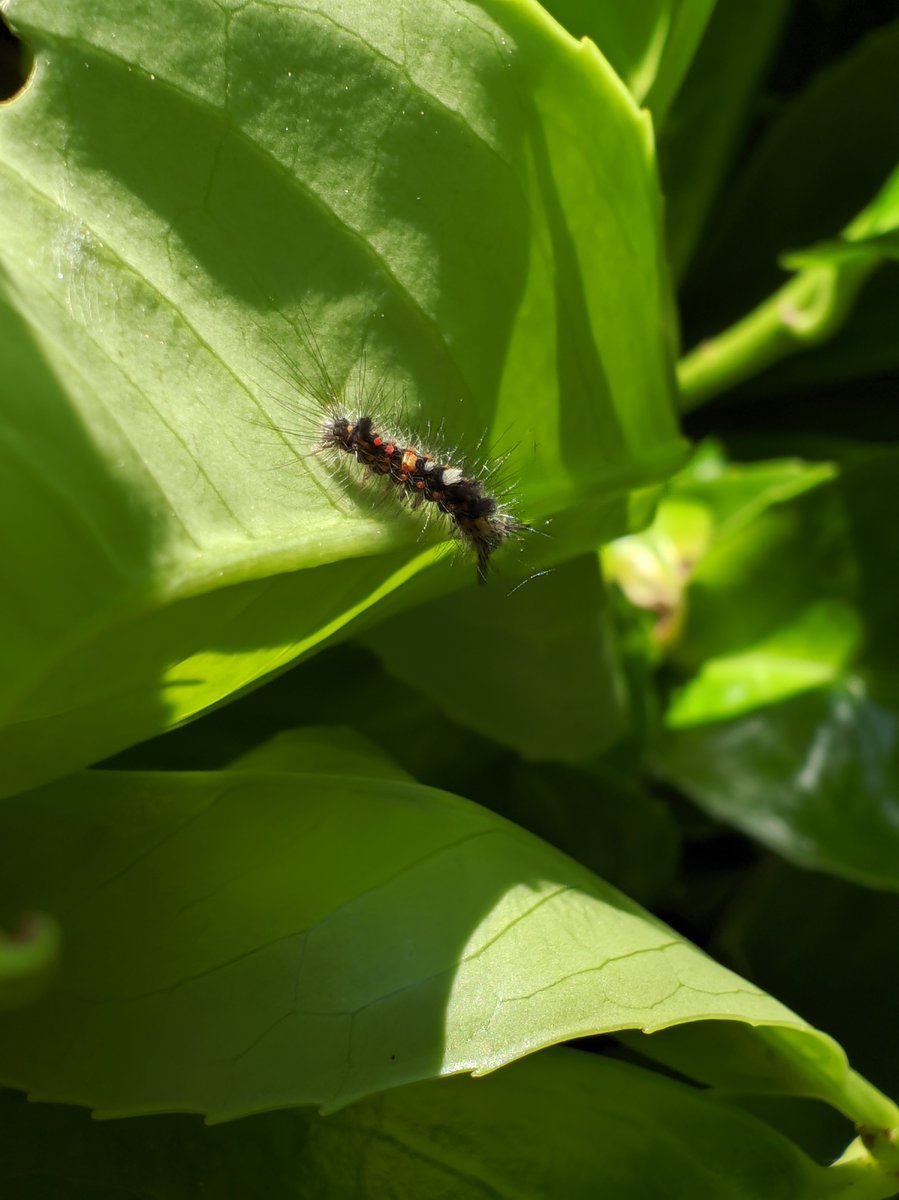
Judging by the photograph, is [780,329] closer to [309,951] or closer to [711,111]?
[711,111]

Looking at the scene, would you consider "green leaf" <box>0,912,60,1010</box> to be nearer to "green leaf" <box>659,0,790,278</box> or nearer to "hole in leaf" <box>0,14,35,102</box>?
"hole in leaf" <box>0,14,35,102</box>

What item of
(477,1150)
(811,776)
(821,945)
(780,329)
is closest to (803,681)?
(811,776)

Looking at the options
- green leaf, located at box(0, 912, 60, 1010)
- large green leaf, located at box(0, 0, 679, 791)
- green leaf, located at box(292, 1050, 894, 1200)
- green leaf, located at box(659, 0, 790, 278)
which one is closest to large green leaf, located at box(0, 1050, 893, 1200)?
green leaf, located at box(292, 1050, 894, 1200)

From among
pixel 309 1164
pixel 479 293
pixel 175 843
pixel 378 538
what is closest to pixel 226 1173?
pixel 309 1164

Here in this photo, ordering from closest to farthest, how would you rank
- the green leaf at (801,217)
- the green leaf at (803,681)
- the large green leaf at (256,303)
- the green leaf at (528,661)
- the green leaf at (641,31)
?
the large green leaf at (256,303) < the green leaf at (641,31) < the green leaf at (528,661) < the green leaf at (803,681) < the green leaf at (801,217)

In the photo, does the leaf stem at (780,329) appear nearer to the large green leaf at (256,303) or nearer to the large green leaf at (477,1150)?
the large green leaf at (256,303)

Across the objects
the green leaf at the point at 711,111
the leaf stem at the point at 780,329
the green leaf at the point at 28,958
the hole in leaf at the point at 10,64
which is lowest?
the green leaf at the point at 28,958

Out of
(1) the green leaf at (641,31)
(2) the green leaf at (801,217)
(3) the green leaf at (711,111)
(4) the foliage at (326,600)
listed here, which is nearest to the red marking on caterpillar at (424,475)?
(4) the foliage at (326,600)
